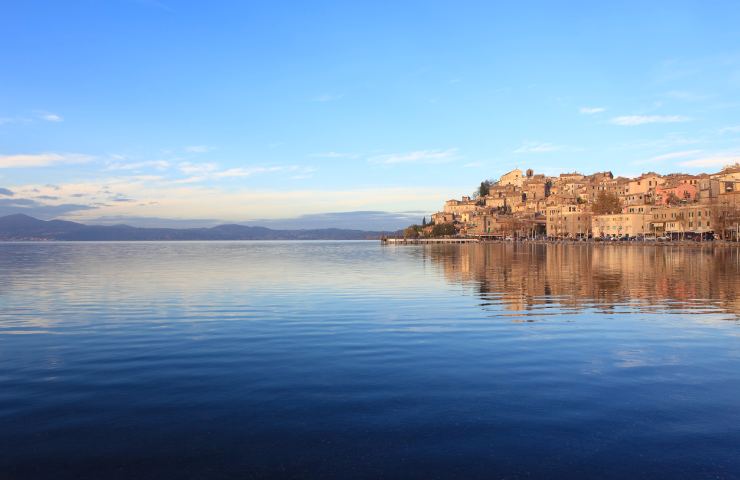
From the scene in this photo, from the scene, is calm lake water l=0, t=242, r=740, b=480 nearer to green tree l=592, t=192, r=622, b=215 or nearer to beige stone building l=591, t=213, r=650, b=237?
beige stone building l=591, t=213, r=650, b=237

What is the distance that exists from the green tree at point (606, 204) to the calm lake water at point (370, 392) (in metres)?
144

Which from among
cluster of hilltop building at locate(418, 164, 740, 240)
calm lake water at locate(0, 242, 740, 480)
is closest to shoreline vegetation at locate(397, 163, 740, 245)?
cluster of hilltop building at locate(418, 164, 740, 240)

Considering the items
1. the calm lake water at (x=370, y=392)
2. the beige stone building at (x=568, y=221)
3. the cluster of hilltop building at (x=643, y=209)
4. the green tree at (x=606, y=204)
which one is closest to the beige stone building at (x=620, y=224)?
the cluster of hilltop building at (x=643, y=209)

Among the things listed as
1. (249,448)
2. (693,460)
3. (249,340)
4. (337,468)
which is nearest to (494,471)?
(337,468)

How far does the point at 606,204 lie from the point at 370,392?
165 meters

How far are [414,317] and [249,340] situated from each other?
7.33 metres

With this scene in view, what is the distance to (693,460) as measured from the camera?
8023 millimetres

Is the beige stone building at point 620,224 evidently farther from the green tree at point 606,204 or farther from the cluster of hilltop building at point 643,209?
the green tree at point 606,204

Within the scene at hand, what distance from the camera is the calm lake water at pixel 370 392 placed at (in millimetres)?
8039

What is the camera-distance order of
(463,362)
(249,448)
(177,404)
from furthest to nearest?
(463,362)
(177,404)
(249,448)

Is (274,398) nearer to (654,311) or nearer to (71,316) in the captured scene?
(71,316)

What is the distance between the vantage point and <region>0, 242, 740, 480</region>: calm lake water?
26.4 ft

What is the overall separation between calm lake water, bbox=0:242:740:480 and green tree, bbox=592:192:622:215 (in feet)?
474

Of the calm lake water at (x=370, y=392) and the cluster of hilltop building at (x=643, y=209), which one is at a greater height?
the cluster of hilltop building at (x=643, y=209)
